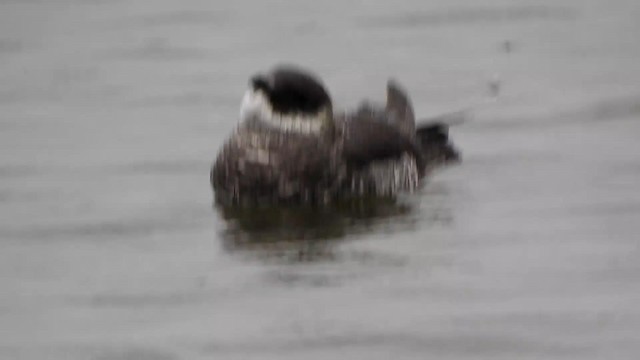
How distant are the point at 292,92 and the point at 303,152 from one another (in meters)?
0.45

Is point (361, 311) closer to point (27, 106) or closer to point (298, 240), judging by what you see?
point (298, 240)

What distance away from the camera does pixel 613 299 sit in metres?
10.9

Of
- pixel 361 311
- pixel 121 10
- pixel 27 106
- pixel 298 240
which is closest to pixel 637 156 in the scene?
pixel 298 240

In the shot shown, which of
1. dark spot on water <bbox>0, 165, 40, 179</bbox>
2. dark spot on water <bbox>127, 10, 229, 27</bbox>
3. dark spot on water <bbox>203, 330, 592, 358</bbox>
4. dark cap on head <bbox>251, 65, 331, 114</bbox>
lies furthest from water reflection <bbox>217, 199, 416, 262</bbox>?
dark spot on water <bbox>127, 10, 229, 27</bbox>

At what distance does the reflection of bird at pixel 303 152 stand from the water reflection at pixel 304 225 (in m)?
0.11

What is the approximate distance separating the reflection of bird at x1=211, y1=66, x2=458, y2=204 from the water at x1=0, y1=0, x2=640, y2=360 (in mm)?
Result: 184

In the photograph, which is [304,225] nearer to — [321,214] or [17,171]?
[321,214]

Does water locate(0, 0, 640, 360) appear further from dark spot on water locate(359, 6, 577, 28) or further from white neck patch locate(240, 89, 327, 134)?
white neck patch locate(240, 89, 327, 134)

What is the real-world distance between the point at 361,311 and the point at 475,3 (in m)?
8.76

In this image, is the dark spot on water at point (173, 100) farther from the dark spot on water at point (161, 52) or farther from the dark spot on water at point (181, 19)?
the dark spot on water at point (181, 19)

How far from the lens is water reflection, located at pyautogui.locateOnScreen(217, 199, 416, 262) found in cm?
1236

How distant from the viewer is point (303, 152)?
13.4 metres

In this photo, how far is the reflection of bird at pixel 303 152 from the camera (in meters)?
13.3

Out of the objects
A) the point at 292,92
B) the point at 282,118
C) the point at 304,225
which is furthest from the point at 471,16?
the point at 304,225
